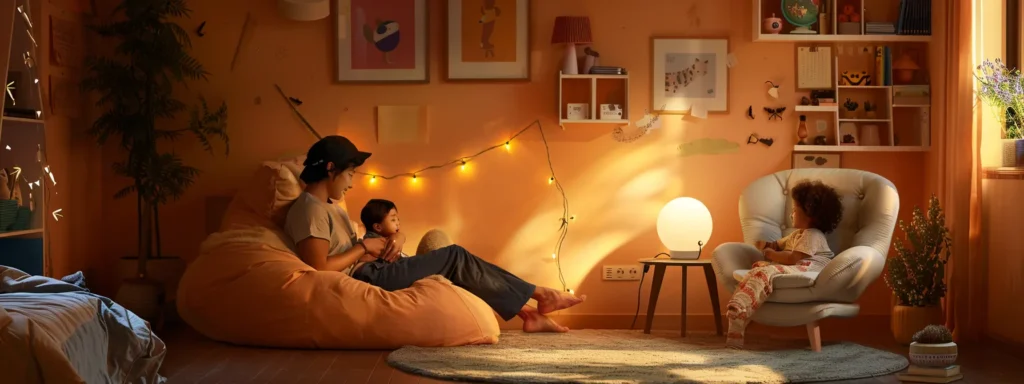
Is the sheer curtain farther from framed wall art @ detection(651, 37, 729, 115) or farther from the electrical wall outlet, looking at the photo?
the electrical wall outlet

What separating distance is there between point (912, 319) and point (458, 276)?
2.18 m

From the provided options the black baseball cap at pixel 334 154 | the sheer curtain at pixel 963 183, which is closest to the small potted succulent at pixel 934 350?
the sheer curtain at pixel 963 183

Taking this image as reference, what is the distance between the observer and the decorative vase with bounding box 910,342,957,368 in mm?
4074

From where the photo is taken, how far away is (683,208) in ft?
17.6

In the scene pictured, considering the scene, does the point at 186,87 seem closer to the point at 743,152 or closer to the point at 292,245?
the point at 292,245

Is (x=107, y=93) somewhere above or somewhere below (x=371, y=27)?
below

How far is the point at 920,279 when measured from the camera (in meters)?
5.11

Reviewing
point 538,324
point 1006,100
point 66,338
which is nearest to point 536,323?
point 538,324

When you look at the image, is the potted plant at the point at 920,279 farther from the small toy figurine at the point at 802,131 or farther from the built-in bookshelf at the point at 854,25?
the built-in bookshelf at the point at 854,25

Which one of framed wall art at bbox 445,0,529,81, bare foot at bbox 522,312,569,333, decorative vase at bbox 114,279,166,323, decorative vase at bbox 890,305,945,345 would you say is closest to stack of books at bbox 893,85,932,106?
decorative vase at bbox 890,305,945,345

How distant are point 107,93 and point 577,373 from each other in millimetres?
3193

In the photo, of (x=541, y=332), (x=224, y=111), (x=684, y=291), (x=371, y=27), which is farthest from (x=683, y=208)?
(x=224, y=111)

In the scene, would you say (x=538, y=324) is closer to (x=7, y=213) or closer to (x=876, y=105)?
(x=876, y=105)

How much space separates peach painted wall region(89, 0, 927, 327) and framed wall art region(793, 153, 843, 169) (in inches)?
2.1
